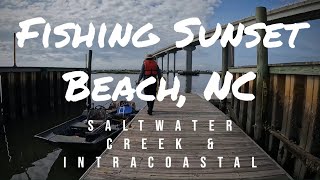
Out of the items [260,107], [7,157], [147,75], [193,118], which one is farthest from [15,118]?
[260,107]

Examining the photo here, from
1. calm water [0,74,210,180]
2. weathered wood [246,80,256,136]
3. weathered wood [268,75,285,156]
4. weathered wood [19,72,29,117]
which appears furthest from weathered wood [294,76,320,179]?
weathered wood [19,72,29,117]

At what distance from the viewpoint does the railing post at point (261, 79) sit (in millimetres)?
7902

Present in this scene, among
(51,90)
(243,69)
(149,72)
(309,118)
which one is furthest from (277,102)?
(51,90)

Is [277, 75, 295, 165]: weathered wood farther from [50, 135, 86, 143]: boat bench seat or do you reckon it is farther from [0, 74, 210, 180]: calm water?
[0, 74, 210, 180]: calm water

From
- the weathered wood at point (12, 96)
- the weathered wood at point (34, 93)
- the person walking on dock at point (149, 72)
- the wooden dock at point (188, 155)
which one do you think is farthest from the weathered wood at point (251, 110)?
the weathered wood at point (34, 93)

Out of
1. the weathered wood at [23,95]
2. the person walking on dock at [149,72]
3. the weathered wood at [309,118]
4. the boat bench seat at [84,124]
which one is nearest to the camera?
the weathered wood at [309,118]

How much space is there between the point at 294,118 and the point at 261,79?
180 cm

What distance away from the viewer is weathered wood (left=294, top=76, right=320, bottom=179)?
18.0 feet

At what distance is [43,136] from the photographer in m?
10.4

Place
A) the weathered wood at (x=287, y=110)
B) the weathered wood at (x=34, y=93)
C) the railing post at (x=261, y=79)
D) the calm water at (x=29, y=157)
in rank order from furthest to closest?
the weathered wood at (x=34, y=93), the calm water at (x=29, y=157), the railing post at (x=261, y=79), the weathered wood at (x=287, y=110)

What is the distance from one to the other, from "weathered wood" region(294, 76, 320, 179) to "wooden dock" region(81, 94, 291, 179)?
1.49 ft

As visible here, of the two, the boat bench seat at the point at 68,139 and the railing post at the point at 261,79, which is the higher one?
the railing post at the point at 261,79

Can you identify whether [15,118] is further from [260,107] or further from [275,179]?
[275,179]

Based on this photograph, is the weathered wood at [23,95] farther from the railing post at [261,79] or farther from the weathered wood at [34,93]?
the railing post at [261,79]
